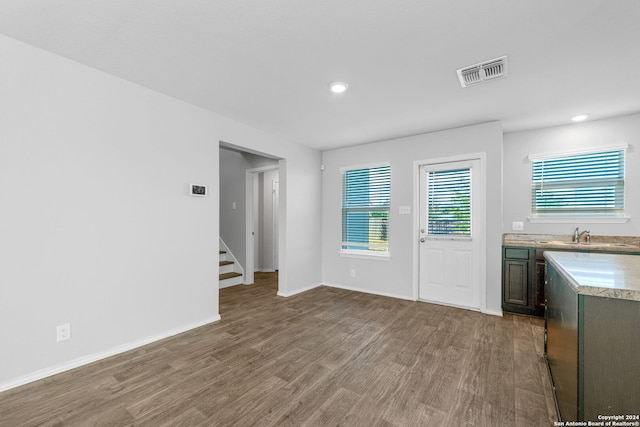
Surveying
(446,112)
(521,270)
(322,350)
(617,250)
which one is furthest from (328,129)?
(617,250)

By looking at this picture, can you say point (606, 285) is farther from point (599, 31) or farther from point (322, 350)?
point (322, 350)

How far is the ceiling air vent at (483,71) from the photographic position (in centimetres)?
225

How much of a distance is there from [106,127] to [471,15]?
3.02 metres

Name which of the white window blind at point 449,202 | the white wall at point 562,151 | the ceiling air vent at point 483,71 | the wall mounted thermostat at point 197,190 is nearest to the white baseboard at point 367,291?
the white window blind at point 449,202

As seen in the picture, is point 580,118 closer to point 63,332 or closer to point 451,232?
point 451,232

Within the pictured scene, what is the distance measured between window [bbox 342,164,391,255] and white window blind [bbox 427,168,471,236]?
671 mm

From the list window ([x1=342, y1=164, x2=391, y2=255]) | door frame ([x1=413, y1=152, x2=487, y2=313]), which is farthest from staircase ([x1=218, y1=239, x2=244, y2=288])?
door frame ([x1=413, y1=152, x2=487, y2=313])

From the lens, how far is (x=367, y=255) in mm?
4695

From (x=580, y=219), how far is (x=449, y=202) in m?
1.66

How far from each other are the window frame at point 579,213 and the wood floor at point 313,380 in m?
1.58

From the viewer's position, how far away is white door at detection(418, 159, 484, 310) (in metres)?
3.80

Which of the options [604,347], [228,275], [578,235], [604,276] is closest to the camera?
[604,347]

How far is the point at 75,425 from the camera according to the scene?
1.68 meters

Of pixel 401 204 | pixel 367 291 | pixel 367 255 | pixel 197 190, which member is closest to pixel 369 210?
pixel 401 204
